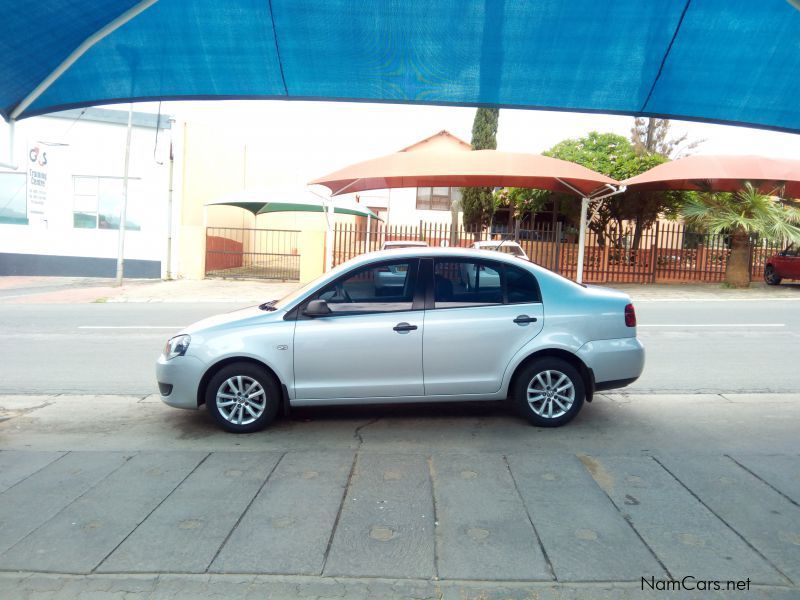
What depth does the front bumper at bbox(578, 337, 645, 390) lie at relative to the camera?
19.3 feet

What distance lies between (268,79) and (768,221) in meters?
18.6

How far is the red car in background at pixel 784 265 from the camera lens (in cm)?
2141

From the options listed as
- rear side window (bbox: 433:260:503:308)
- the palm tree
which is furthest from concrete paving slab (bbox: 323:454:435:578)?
the palm tree

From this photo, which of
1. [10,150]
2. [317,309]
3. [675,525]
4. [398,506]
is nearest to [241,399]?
[317,309]

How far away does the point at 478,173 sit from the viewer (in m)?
18.8

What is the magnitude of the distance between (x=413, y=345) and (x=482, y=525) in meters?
1.99

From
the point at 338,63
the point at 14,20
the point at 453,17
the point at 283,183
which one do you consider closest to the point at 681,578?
the point at 453,17

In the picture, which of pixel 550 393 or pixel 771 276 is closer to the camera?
pixel 550 393

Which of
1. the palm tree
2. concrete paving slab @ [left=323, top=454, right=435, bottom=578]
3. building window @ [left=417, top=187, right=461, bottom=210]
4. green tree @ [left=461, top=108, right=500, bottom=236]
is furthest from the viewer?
building window @ [left=417, top=187, right=461, bottom=210]

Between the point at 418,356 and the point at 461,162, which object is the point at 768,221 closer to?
the point at 461,162

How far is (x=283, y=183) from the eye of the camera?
119ft

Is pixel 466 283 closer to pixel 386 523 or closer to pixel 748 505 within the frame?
pixel 386 523

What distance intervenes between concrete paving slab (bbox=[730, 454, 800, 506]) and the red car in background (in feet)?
61.2

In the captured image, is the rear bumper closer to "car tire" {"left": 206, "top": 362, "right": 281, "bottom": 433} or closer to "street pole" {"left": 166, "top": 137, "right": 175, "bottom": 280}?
"car tire" {"left": 206, "top": 362, "right": 281, "bottom": 433}
